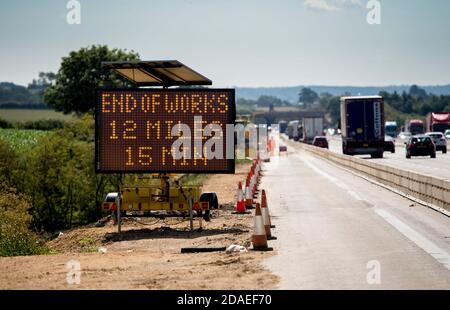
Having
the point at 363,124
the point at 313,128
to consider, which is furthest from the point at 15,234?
the point at 313,128

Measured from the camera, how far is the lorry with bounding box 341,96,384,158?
6512cm

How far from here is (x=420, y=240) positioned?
17016 mm

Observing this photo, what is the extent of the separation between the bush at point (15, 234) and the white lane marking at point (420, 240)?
7.21 meters

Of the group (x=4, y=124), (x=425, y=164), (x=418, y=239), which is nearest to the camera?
(x=418, y=239)

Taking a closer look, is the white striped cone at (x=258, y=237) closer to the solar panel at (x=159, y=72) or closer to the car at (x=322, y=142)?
the solar panel at (x=159, y=72)

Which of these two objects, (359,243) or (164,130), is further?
(164,130)

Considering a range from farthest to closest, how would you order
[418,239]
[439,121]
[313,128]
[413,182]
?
1. [313,128]
2. [439,121]
3. [413,182]
4. [418,239]

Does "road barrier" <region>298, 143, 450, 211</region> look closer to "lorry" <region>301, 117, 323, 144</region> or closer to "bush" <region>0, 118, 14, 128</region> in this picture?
"lorry" <region>301, 117, 323, 144</region>

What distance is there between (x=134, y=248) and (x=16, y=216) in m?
13.5

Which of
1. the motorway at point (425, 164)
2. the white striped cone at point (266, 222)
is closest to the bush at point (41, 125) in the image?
the motorway at point (425, 164)

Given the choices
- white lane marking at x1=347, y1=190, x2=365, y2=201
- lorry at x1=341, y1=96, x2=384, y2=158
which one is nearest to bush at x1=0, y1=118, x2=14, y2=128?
lorry at x1=341, y1=96, x2=384, y2=158

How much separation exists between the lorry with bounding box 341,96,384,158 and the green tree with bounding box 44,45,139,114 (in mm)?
69615

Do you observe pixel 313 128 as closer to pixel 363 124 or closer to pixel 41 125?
pixel 41 125

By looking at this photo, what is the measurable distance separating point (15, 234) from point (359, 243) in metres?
9.43
